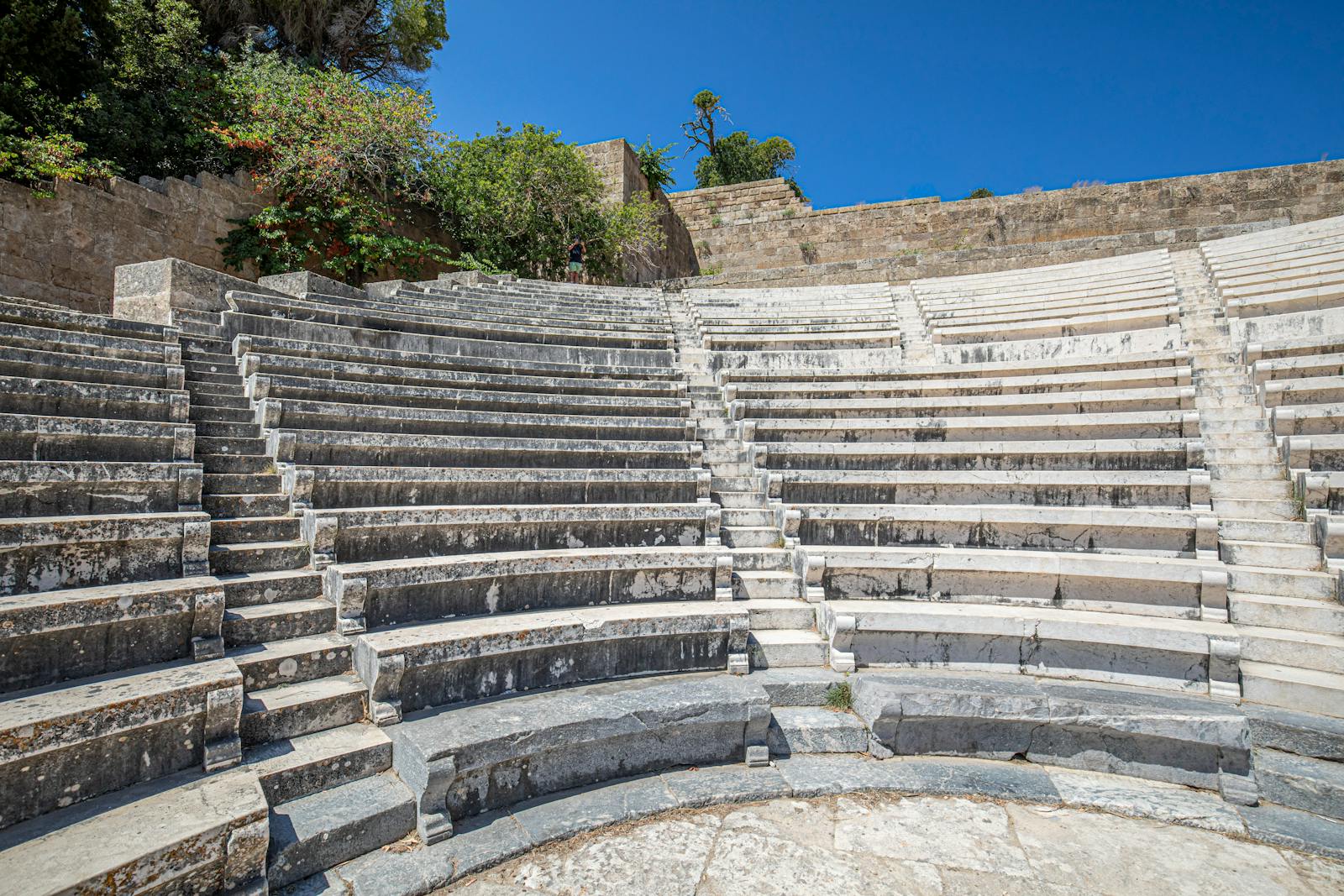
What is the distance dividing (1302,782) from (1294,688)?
64cm

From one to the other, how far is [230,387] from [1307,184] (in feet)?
62.5

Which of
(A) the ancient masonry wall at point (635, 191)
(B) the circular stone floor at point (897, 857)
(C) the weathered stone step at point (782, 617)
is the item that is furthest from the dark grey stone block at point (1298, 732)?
(A) the ancient masonry wall at point (635, 191)

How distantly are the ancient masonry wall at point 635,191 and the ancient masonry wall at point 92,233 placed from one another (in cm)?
847

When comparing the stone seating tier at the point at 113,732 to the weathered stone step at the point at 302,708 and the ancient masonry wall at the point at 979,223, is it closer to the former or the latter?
the weathered stone step at the point at 302,708

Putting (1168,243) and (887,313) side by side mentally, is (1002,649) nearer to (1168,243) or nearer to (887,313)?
(887,313)

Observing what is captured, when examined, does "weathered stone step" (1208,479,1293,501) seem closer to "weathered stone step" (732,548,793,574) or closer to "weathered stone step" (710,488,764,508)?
"weathered stone step" (732,548,793,574)

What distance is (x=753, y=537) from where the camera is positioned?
5.38 m

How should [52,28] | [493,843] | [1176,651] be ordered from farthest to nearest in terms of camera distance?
1. [52,28]
2. [1176,651]
3. [493,843]

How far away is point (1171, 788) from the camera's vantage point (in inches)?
138

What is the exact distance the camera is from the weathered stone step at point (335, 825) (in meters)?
2.54

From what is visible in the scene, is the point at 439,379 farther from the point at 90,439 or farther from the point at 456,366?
the point at 90,439

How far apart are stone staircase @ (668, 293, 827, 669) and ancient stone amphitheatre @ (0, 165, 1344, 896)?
3 centimetres

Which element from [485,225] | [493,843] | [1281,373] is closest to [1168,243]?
[1281,373]

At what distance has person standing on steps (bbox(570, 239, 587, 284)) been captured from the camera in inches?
561
